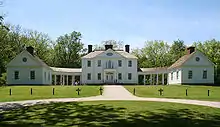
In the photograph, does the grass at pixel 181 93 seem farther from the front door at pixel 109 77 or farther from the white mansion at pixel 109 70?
the front door at pixel 109 77

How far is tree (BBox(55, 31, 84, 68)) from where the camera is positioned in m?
74.2

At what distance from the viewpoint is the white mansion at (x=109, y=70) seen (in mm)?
47031

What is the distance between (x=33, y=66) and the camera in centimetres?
4678

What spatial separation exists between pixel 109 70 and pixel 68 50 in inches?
984

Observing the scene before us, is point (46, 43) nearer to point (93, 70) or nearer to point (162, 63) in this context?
point (93, 70)

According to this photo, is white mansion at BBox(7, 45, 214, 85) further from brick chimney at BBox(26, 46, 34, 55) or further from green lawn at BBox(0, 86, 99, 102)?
green lawn at BBox(0, 86, 99, 102)

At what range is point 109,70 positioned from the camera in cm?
5338

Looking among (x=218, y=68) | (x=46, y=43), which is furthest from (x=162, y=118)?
(x=46, y=43)

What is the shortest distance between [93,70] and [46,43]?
66.5 feet

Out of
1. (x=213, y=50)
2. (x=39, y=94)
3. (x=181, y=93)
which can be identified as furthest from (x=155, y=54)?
(x=39, y=94)

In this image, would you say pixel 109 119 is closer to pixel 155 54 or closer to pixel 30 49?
pixel 30 49

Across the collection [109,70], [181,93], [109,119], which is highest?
[109,70]

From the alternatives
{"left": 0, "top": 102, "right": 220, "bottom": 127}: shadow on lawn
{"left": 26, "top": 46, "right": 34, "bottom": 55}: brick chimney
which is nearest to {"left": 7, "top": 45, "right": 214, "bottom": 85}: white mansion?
{"left": 26, "top": 46, "right": 34, "bottom": 55}: brick chimney

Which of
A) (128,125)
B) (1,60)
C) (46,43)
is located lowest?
(128,125)
